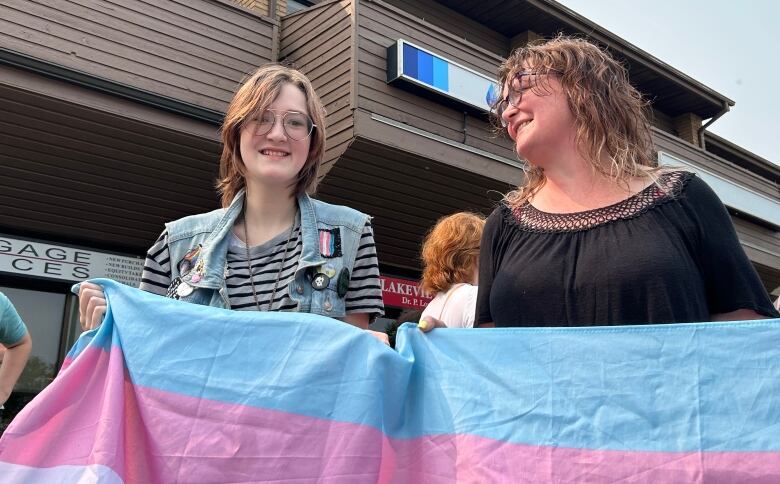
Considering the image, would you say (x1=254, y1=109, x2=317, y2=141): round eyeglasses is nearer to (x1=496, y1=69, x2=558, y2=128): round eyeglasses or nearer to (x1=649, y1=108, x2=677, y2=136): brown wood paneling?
(x1=496, y1=69, x2=558, y2=128): round eyeglasses

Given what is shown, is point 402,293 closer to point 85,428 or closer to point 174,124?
point 174,124

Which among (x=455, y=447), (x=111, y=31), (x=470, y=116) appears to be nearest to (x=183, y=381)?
(x=455, y=447)

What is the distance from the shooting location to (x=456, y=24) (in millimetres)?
10695

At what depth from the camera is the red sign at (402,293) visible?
8.93m

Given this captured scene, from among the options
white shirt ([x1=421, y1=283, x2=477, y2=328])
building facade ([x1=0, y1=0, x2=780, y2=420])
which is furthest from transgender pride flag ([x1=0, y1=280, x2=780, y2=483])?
building facade ([x1=0, y1=0, x2=780, y2=420])

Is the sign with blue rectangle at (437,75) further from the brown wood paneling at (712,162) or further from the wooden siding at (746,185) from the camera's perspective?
the wooden siding at (746,185)

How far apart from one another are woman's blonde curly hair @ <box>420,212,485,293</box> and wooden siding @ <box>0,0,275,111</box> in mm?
4036

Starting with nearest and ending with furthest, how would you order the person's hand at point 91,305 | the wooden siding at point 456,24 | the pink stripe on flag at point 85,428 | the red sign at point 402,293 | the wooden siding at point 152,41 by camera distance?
the pink stripe on flag at point 85,428 < the person's hand at point 91,305 < the wooden siding at point 152,41 < the red sign at point 402,293 < the wooden siding at point 456,24

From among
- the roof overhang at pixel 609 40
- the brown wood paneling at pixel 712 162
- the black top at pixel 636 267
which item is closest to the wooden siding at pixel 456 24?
the roof overhang at pixel 609 40

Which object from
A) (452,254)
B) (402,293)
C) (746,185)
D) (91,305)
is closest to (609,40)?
(746,185)

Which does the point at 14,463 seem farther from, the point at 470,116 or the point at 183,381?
the point at 470,116

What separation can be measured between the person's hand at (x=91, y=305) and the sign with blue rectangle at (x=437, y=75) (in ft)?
17.8

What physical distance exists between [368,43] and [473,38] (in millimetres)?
4179

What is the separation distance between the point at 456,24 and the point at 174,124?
5594 mm
